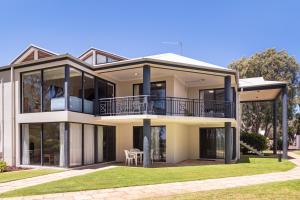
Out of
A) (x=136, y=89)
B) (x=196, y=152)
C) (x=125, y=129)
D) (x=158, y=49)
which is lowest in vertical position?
(x=196, y=152)

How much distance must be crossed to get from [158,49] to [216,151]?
28.3ft

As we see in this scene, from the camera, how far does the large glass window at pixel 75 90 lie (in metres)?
15.1

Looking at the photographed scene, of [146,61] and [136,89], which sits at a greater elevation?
[146,61]

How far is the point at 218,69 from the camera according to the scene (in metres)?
16.9

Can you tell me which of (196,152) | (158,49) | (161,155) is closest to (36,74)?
(161,155)

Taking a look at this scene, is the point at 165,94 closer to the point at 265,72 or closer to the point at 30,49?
the point at 30,49

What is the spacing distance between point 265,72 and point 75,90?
1122 inches

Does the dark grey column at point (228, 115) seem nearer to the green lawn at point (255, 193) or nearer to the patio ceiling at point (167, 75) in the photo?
the patio ceiling at point (167, 75)

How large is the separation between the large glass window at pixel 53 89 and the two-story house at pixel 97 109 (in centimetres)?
5

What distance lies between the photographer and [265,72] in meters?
37.3

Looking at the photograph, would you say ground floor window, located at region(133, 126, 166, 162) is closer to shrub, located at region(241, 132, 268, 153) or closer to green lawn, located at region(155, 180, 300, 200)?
green lawn, located at region(155, 180, 300, 200)

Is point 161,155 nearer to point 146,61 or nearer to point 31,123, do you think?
point 146,61

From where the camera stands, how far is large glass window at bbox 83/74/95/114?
16328mm

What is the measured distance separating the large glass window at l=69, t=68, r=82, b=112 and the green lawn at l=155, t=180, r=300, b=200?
8606 millimetres
